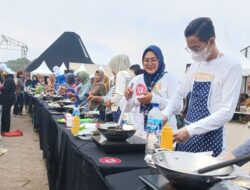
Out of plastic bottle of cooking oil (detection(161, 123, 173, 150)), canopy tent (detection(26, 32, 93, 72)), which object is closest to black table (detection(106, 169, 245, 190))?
plastic bottle of cooking oil (detection(161, 123, 173, 150))

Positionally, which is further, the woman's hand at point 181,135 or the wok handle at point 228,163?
the woman's hand at point 181,135

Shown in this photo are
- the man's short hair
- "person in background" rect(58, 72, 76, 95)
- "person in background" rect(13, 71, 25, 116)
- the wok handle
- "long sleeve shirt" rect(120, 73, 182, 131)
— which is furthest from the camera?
"person in background" rect(13, 71, 25, 116)

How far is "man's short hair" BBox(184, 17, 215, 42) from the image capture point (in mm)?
1736

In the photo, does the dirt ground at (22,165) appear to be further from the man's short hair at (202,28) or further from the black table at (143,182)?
the man's short hair at (202,28)

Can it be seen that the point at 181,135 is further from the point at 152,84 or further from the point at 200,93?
the point at 152,84

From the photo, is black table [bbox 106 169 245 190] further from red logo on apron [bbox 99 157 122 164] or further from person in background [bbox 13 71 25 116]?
person in background [bbox 13 71 25 116]

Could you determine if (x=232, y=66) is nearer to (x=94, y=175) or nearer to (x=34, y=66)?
(x=94, y=175)

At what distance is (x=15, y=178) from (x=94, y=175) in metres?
2.87

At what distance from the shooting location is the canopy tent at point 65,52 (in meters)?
21.1

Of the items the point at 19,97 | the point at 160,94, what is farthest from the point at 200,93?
the point at 19,97

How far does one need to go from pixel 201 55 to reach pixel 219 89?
22cm

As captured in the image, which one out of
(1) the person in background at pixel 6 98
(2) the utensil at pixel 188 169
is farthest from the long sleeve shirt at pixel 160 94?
(1) the person in background at pixel 6 98

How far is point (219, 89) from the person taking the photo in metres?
1.77

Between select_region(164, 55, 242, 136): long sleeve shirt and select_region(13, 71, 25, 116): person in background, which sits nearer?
select_region(164, 55, 242, 136): long sleeve shirt
